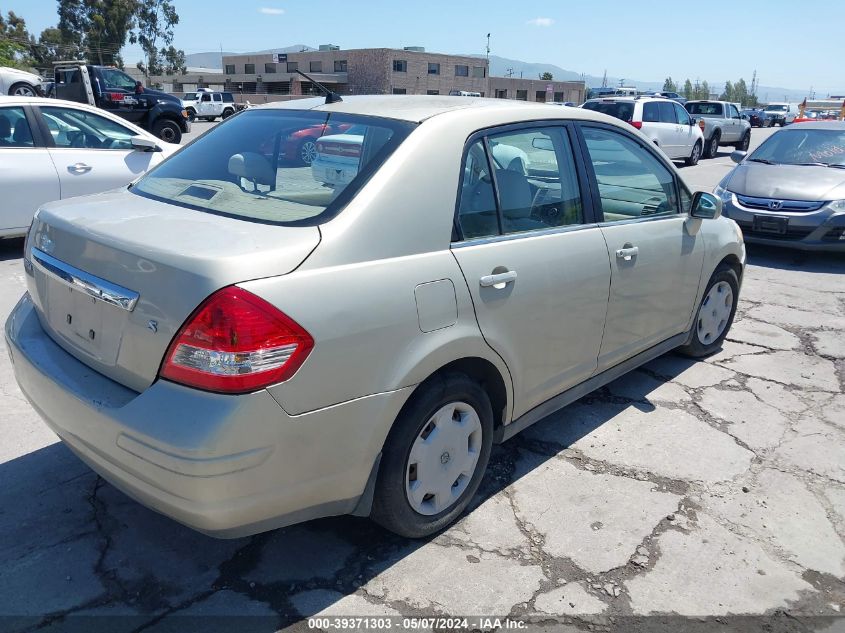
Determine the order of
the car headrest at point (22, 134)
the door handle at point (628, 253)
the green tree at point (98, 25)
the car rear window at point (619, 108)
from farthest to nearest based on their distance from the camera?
Answer: the green tree at point (98, 25) → the car rear window at point (619, 108) → the car headrest at point (22, 134) → the door handle at point (628, 253)

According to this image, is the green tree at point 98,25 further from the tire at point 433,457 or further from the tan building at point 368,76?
the tire at point 433,457

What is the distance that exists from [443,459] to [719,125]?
2241cm

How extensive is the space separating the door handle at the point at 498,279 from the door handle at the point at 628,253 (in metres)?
0.88

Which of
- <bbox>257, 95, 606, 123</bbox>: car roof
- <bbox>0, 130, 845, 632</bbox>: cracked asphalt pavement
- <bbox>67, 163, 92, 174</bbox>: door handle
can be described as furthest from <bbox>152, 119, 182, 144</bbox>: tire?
<bbox>257, 95, 606, 123</bbox>: car roof

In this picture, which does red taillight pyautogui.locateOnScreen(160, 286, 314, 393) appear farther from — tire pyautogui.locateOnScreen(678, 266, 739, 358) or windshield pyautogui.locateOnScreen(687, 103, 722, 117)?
windshield pyautogui.locateOnScreen(687, 103, 722, 117)

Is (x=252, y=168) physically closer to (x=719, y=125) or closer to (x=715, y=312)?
(x=715, y=312)

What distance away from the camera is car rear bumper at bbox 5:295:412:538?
82.0 inches

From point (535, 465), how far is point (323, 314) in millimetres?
1789

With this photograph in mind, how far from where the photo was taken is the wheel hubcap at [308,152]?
115 inches

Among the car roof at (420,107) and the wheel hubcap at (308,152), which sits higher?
the car roof at (420,107)

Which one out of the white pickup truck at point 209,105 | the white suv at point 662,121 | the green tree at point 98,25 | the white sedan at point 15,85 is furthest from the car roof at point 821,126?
the green tree at point 98,25

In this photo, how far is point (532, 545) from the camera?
291 centimetres

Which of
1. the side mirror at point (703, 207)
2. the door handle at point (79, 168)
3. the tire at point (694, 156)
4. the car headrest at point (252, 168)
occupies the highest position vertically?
the car headrest at point (252, 168)

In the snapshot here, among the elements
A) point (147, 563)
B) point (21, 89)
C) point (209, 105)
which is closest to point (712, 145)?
point (21, 89)
